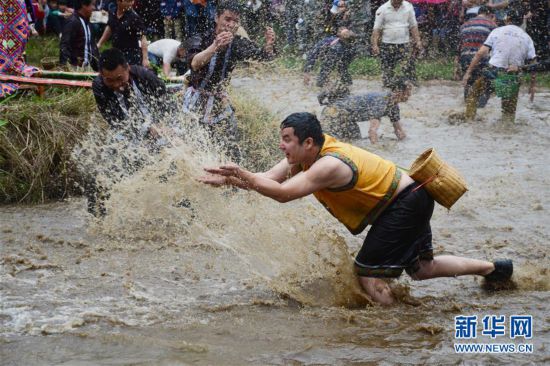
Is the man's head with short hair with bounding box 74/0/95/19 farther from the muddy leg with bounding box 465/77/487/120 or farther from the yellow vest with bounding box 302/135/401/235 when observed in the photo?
the yellow vest with bounding box 302/135/401/235

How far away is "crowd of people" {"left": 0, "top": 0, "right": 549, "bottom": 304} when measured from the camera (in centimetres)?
499

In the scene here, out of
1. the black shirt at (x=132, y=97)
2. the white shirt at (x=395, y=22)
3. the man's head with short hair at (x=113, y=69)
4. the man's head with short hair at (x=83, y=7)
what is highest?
the man's head with short hair at (x=83, y=7)

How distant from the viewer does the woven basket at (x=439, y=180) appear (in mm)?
5012

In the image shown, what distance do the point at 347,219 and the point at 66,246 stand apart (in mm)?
2640

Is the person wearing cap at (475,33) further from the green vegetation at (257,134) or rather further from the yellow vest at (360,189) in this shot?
the yellow vest at (360,189)

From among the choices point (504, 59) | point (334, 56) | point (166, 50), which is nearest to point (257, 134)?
point (166, 50)

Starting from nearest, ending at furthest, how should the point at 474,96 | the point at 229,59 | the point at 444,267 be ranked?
1. the point at 444,267
2. the point at 229,59
3. the point at 474,96

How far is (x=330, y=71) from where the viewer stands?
13.1 m

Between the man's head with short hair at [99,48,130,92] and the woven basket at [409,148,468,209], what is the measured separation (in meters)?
2.77

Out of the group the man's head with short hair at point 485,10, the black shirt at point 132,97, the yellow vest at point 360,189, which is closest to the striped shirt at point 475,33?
the man's head with short hair at point 485,10

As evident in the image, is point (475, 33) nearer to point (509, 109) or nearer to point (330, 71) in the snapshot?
point (509, 109)

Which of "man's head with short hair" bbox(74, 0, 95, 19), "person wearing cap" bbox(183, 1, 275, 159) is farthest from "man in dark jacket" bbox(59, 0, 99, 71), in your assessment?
"person wearing cap" bbox(183, 1, 275, 159)

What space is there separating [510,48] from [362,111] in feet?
9.73

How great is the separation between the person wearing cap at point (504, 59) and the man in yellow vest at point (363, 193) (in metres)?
7.09
